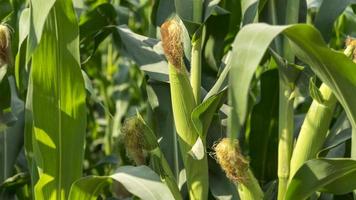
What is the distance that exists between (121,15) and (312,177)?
3.50ft

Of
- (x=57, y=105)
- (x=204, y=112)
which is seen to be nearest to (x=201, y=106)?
(x=204, y=112)

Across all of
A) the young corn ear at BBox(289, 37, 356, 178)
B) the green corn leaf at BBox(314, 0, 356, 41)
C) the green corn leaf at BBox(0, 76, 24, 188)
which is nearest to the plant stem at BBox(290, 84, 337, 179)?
the young corn ear at BBox(289, 37, 356, 178)

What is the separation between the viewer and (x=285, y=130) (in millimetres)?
1318

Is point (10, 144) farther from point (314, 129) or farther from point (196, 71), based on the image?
point (314, 129)

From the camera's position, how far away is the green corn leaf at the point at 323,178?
121 centimetres

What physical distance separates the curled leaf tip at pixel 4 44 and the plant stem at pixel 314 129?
0.56 meters

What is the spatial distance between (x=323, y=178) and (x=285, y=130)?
4.8 inches

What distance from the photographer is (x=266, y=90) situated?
5.54 ft

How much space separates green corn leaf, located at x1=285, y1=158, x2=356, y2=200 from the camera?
1.21 meters

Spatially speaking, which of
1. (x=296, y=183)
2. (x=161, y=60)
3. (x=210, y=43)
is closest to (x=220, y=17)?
(x=210, y=43)

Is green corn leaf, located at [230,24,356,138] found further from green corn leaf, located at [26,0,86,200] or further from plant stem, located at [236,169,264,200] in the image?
green corn leaf, located at [26,0,86,200]

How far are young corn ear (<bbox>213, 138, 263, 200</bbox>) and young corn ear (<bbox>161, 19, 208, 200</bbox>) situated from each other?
104 mm

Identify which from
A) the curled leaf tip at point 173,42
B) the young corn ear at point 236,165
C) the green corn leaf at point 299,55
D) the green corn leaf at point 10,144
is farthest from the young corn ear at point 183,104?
the green corn leaf at point 10,144

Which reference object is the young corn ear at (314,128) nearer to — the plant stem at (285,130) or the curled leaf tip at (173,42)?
the plant stem at (285,130)
